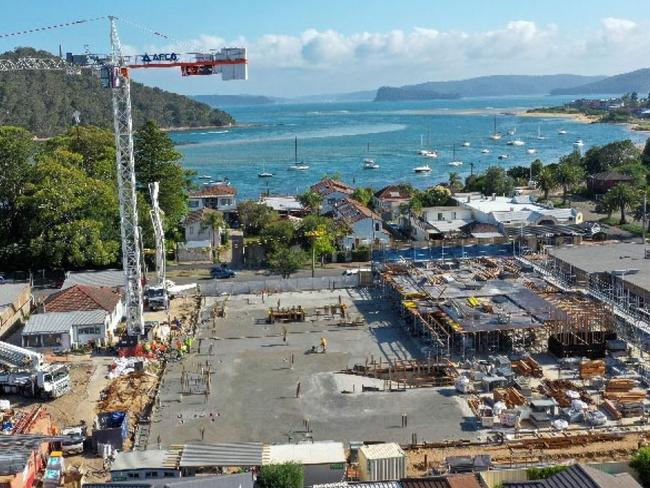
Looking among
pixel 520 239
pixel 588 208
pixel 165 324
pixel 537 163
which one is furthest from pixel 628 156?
pixel 165 324

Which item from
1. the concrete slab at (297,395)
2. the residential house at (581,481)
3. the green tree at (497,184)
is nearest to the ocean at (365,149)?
the green tree at (497,184)

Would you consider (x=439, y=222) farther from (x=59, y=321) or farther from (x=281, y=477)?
(x=281, y=477)

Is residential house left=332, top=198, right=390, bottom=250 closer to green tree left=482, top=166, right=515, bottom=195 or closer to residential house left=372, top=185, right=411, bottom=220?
residential house left=372, top=185, right=411, bottom=220

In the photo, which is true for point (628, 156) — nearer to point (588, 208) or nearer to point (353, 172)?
point (588, 208)

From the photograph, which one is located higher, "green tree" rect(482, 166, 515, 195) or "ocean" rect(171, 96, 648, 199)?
"green tree" rect(482, 166, 515, 195)

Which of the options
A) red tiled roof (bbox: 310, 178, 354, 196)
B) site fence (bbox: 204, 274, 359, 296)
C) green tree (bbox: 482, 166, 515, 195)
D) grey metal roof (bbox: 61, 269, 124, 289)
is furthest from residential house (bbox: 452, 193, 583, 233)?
grey metal roof (bbox: 61, 269, 124, 289)

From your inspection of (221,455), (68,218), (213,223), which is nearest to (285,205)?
(213,223)
